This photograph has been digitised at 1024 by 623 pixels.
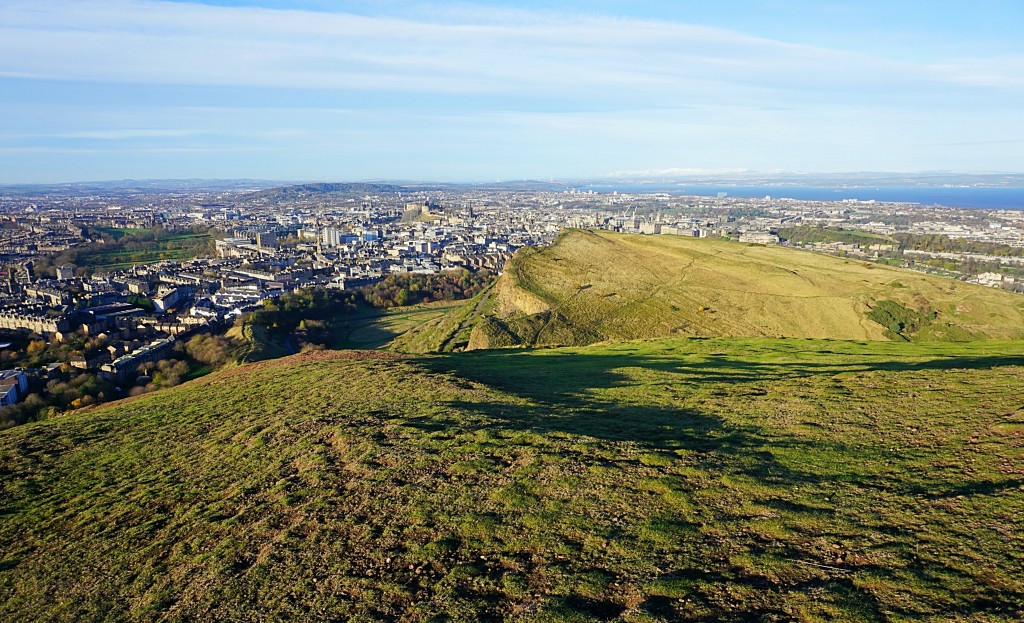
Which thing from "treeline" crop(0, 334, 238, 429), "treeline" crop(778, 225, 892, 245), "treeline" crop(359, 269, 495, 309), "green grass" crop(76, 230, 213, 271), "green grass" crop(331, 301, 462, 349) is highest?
"treeline" crop(778, 225, 892, 245)

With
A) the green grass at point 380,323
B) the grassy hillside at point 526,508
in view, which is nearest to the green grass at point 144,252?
the green grass at point 380,323

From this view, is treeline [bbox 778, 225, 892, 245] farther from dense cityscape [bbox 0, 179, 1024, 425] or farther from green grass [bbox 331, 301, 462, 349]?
green grass [bbox 331, 301, 462, 349]

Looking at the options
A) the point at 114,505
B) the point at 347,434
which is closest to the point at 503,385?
the point at 347,434

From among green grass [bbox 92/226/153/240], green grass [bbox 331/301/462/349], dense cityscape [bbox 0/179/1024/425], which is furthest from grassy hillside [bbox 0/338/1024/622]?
green grass [bbox 92/226/153/240]

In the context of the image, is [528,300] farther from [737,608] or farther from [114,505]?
[737,608]

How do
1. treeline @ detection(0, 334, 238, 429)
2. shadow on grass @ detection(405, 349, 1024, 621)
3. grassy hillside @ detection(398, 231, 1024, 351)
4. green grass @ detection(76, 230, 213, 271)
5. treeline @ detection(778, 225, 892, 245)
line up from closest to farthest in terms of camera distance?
1. shadow on grass @ detection(405, 349, 1024, 621)
2. treeline @ detection(0, 334, 238, 429)
3. grassy hillside @ detection(398, 231, 1024, 351)
4. green grass @ detection(76, 230, 213, 271)
5. treeline @ detection(778, 225, 892, 245)

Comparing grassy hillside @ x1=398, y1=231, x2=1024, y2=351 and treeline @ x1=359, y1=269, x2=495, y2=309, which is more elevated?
Result: grassy hillside @ x1=398, y1=231, x2=1024, y2=351
